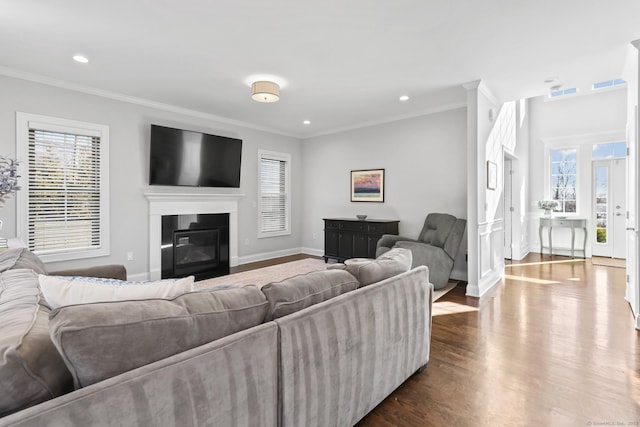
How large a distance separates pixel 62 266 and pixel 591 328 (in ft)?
19.2

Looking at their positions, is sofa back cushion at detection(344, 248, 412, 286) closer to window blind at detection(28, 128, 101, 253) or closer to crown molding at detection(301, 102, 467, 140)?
crown molding at detection(301, 102, 467, 140)

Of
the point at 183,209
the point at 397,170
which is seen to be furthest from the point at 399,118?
the point at 183,209

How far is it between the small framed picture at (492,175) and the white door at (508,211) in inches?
83.4

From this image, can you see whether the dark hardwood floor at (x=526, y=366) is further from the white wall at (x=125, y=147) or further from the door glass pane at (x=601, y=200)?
the white wall at (x=125, y=147)

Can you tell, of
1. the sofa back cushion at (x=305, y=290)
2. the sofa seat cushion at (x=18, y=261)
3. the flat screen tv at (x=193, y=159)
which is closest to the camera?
the sofa back cushion at (x=305, y=290)

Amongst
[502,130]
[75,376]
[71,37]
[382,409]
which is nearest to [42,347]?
[75,376]

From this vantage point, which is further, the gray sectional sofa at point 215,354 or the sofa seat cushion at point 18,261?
the sofa seat cushion at point 18,261

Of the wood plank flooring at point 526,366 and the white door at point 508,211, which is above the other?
the white door at point 508,211

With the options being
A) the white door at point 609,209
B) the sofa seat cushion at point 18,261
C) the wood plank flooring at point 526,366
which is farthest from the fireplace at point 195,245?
the white door at point 609,209

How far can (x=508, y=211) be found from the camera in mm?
6516

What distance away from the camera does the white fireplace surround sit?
467cm

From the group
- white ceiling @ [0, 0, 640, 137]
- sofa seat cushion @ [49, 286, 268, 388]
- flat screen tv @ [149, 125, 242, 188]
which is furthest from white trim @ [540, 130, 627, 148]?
sofa seat cushion @ [49, 286, 268, 388]

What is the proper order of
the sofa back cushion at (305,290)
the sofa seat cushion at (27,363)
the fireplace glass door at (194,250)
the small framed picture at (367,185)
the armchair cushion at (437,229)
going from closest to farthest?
the sofa seat cushion at (27,363)
the sofa back cushion at (305,290)
the armchair cushion at (437,229)
the fireplace glass door at (194,250)
the small framed picture at (367,185)

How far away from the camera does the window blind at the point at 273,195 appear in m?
6.33
